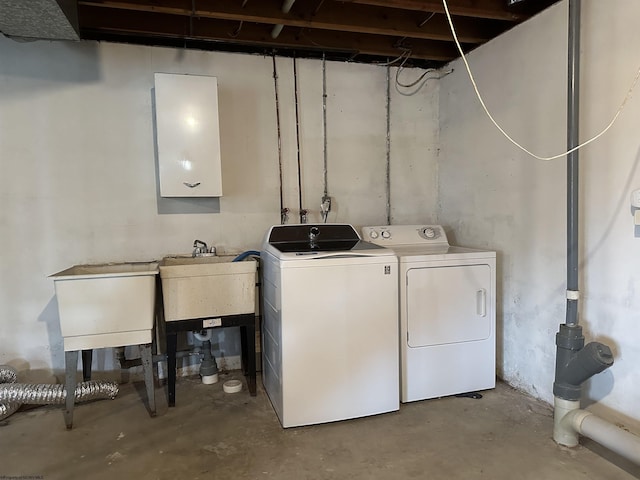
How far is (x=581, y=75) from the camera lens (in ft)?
7.43

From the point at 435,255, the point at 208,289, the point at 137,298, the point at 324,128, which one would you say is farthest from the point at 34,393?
the point at 324,128

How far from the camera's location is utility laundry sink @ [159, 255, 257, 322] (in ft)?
8.49

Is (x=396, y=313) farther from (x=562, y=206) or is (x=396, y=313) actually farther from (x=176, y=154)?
(x=176, y=154)

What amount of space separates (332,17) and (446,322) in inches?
83.0

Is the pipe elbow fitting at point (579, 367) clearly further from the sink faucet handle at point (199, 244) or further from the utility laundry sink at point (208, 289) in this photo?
the sink faucet handle at point (199, 244)

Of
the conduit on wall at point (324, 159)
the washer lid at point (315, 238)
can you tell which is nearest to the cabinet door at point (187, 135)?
the washer lid at point (315, 238)

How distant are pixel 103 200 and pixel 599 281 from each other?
3.10 metres

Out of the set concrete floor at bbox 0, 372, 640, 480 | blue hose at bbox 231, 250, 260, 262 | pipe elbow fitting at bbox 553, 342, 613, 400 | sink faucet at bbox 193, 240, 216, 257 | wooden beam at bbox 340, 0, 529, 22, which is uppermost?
wooden beam at bbox 340, 0, 529, 22

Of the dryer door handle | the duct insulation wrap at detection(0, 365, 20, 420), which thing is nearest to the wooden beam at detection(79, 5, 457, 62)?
A: the dryer door handle

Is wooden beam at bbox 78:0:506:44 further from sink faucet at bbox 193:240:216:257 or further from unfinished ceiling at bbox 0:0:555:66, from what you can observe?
sink faucet at bbox 193:240:216:257

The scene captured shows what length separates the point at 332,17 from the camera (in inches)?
109

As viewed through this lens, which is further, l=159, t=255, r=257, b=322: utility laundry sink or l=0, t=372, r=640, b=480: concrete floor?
l=159, t=255, r=257, b=322: utility laundry sink

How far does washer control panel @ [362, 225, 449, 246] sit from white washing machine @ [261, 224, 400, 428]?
54cm

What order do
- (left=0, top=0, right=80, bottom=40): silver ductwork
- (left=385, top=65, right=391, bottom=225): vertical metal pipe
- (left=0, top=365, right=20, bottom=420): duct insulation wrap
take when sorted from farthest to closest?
(left=385, top=65, right=391, bottom=225): vertical metal pipe → (left=0, top=365, right=20, bottom=420): duct insulation wrap → (left=0, top=0, right=80, bottom=40): silver ductwork
